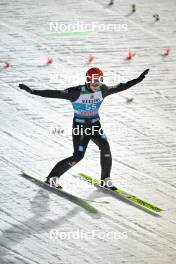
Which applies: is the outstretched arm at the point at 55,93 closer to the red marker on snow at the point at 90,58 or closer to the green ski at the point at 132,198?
the green ski at the point at 132,198

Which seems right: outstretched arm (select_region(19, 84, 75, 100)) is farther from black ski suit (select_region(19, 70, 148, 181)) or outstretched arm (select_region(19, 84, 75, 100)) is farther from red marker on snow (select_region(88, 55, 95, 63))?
red marker on snow (select_region(88, 55, 95, 63))

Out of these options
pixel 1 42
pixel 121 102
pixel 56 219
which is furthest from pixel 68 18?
pixel 56 219

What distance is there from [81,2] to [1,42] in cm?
424

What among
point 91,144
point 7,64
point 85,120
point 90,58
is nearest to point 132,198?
point 85,120

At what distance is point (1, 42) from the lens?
19750 mm

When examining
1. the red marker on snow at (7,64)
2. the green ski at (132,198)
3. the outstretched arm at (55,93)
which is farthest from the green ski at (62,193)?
the red marker on snow at (7,64)

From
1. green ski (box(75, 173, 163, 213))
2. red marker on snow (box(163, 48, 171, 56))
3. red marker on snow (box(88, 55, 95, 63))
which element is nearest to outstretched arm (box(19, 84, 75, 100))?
green ski (box(75, 173, 163, 213))

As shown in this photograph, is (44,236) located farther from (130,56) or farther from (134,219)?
(130,56)

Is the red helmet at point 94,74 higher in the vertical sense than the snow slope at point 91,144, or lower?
higher

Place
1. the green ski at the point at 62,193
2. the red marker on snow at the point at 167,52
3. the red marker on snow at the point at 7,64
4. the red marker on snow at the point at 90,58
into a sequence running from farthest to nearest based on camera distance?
the red marker on snow at the point at 167,52 → the red marker on snow at the point at 90,58 → the red marker on snow at the point at 7,64 → the green ski at the point at 62,193

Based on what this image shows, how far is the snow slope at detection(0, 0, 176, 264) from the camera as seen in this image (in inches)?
441

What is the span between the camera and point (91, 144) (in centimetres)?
1503

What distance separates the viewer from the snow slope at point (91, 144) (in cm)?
1121

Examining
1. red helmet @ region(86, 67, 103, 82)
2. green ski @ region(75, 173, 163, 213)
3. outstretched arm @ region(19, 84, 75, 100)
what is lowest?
green ski @ region(75, 173, 163, 213)
